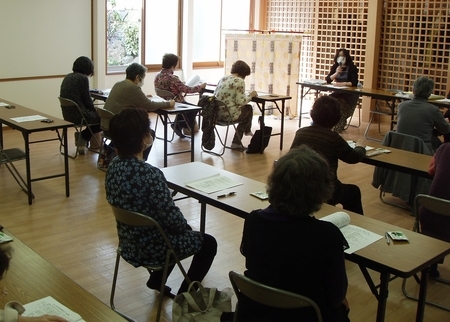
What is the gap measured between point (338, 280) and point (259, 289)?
0.31 metres

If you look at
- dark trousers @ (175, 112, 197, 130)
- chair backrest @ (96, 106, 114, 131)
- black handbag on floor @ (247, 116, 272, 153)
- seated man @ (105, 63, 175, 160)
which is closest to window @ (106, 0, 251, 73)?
dark trousers @ (175, 112, 197, 130)

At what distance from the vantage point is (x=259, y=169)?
6.62 m

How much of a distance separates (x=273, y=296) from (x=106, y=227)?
2.82 m

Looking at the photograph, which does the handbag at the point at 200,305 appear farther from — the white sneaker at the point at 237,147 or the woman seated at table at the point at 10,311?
the white sneaker at the point at 237,147

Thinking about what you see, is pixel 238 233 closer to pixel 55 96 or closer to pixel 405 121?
pixel 405 121

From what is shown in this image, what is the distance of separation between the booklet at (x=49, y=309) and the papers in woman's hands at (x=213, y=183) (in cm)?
147

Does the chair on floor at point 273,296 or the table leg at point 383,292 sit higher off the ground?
the chair on floor at point 273,296

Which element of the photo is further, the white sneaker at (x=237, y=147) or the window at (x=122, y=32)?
the window at (x=122, y=32)

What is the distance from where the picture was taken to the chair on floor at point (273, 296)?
2189mm

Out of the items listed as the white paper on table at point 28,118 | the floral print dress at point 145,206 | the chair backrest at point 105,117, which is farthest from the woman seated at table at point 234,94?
the floral print dress at point 145,206

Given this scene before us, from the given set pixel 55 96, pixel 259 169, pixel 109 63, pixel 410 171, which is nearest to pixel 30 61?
pixel 55 96

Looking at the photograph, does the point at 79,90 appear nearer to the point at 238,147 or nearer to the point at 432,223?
the point at 238,147

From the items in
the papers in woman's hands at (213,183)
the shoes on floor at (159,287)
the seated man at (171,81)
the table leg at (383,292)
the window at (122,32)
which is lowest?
the shoes on floor at (159,287)

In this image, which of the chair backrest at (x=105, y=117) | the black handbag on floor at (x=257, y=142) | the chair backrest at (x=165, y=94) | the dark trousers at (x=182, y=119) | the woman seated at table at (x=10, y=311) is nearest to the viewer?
the woman seated at table at (x=10, y=311)
